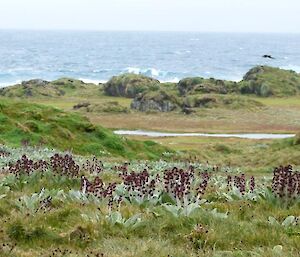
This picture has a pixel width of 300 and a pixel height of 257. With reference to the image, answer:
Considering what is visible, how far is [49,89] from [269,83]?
44.4m

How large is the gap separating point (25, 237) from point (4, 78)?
503 feet

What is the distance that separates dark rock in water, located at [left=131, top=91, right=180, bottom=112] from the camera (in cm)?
8219

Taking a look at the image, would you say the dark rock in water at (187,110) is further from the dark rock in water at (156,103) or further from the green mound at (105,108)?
the green mound at (105,108)

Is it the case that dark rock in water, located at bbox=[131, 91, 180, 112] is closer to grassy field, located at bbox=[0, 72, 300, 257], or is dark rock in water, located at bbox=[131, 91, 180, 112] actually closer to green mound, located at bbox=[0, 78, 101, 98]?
green mound, located at bbox=[0, 78, 101, 98]

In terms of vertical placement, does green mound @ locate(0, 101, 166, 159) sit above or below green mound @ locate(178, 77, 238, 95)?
above

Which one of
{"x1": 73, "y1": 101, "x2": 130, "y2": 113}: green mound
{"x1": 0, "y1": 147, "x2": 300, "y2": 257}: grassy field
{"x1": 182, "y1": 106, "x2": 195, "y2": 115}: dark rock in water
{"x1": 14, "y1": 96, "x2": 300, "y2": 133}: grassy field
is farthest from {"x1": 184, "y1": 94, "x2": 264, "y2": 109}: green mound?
{"x1": 0, "y1": 147, "x2": 300, "y2": 257}: grassy field

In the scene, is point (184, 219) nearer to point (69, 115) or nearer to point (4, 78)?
point (69, 115)

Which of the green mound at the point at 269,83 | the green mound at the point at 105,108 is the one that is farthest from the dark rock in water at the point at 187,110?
the green mound at the point at 269,83

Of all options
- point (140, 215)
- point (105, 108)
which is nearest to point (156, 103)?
point (105, 108)

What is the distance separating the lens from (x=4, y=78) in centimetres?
15338

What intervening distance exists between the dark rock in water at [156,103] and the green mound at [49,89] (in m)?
25.8

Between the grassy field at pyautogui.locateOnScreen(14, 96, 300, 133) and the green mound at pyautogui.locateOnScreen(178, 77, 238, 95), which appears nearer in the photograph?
the grassy field at pyautogui.locateOnScreen(14, 96, 300, 133)

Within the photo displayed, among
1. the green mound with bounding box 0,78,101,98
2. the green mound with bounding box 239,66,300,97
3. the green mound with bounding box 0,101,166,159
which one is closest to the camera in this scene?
the green mound with bounding box 0,101,166,159

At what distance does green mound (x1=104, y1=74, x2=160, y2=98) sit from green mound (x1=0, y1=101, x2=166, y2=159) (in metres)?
61.8
